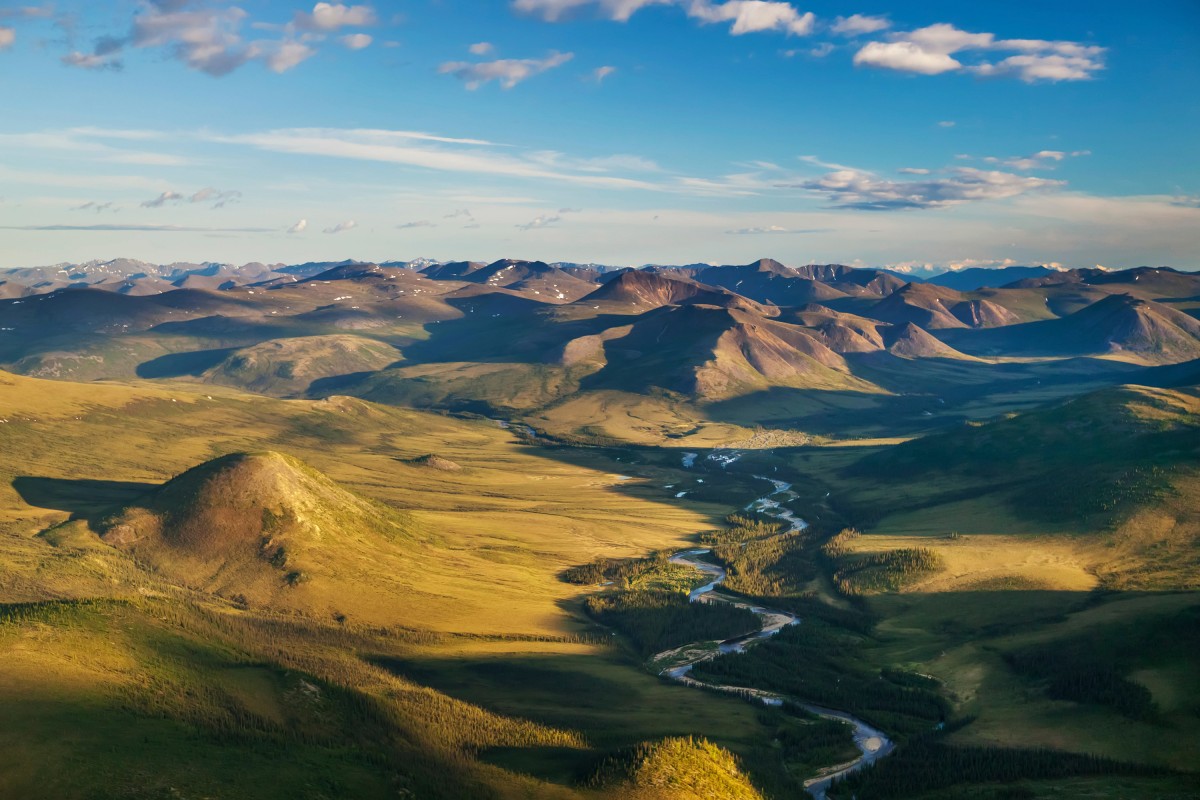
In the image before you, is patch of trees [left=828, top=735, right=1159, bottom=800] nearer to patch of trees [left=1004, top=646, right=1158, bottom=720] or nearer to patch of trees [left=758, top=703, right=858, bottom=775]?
patch of trees [left=758, top=703, right=858, bottom=775]

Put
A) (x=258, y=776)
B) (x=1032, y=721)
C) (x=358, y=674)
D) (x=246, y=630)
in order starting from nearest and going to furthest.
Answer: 1. (x=258, y=776)
2. (x=1032, y=721)
3. (x=358, y=674)
4. (x=246, y=630)

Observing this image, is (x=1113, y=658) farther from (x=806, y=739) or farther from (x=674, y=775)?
(x=674, y=775)

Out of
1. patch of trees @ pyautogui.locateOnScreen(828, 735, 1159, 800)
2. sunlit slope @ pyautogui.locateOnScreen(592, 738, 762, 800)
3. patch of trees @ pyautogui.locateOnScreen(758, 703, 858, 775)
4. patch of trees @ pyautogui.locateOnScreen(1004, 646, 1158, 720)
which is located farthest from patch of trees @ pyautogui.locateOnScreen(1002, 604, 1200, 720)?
sunlit slope @ pyautogui.locateOnScreen(592, 738, 762, 800)

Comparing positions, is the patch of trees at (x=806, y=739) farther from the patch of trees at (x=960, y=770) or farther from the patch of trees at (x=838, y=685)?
the patch of trees at (x=838, y=685)

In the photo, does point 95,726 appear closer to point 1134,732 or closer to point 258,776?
point 258,776

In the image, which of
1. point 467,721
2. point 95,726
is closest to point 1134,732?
point 467,721
